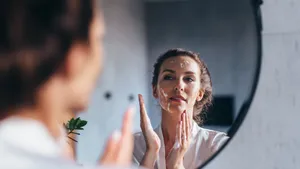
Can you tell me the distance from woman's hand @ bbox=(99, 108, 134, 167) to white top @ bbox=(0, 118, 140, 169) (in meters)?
0.07

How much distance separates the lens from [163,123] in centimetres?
70

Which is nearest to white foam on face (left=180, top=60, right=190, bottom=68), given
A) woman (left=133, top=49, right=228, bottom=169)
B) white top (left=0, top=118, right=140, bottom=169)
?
woman (left=133, top=49, right=228, bottom=169)

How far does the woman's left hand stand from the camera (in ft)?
2.31

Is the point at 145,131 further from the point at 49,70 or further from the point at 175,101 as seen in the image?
the point at 49,70

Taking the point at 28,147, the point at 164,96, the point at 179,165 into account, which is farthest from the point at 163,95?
the point at 28,147

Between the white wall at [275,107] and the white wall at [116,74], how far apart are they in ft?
0.59

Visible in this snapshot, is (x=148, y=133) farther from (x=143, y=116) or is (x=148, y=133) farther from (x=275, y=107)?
(x=275, y=107)

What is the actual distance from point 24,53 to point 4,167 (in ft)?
0.63

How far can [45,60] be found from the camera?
0.61 meters

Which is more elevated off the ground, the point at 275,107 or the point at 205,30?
the point at 205,30

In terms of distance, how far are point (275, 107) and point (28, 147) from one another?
403 millimetres

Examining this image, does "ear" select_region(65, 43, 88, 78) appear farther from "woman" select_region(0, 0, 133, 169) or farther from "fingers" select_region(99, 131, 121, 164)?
"fingers" select_region(99, 131, 121, 164)

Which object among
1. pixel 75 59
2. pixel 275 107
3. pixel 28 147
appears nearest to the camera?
pixel 28 147

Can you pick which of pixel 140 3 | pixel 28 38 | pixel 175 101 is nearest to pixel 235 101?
pixel 175 101
